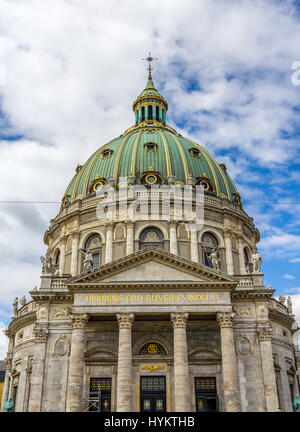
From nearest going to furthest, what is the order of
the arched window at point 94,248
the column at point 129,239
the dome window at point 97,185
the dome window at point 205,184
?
the column at point 129,239, the arched window at point 94,248, the dome window at point 205,184, the dome window at point 97,185

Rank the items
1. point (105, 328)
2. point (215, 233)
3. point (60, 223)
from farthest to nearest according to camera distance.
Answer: point (60, 223)
point (215, 233)
point (105, 328)

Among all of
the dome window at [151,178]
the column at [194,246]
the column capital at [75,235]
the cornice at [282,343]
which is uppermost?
the dome window at [151,178]

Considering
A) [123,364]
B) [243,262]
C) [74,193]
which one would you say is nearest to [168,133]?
[74,193]

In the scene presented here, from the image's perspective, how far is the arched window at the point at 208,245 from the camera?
43.3 m

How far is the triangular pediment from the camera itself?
3316 centimetres

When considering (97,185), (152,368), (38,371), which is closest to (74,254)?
(97,185)

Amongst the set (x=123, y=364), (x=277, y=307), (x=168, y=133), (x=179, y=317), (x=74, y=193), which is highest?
(x=168, y=133)

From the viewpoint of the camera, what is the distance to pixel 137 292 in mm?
33125

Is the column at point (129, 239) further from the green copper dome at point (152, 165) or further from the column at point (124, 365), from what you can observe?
the column at point (124, 365)

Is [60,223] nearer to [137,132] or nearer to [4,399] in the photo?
[137,132]

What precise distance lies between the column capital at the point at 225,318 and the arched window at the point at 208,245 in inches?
419

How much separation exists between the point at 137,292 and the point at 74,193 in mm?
19393

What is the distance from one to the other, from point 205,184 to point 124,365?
72.4 feet

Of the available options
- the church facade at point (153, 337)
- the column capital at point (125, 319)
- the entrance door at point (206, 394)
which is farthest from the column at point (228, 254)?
the column capital at point (125, 319)
